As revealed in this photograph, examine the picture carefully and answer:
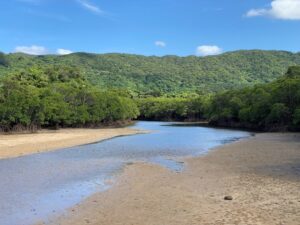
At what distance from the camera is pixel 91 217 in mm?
17250

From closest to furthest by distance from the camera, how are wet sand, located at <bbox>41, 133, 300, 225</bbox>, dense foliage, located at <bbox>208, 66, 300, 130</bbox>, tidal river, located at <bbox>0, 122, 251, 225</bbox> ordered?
wet sand, located at <bbox>41, 133, 300, 225</bbox>, tidal river, located at <bbox>0, 122, 251, 225</bbox>, dense foliage, located at <bbox>208, 66, 300, 130</bbox>

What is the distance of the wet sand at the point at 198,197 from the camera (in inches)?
651

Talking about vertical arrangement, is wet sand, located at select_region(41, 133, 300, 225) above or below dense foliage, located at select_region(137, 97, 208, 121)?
below

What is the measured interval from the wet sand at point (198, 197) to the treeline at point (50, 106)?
5789cm

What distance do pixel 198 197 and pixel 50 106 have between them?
78.7m

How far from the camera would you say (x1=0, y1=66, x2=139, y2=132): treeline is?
8544 centimetres

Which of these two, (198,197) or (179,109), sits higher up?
(179,109)

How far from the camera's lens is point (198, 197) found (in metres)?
20.8

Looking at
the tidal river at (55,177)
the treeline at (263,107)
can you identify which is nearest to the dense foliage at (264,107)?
the treeline at (263,107)

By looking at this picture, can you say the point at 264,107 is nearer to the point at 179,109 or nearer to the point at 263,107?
the point at 263,107

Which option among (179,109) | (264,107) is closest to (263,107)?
(264,107)

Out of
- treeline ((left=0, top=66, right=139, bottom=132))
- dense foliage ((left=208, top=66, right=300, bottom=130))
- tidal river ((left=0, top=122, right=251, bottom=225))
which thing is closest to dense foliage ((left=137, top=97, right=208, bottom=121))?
treeline ((left=0, top=66, right=139, bottom=132))

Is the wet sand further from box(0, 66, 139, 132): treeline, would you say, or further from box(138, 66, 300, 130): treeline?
box(0, 66, 139, 132): treeline

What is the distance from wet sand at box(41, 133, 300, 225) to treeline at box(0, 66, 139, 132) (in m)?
57.9
